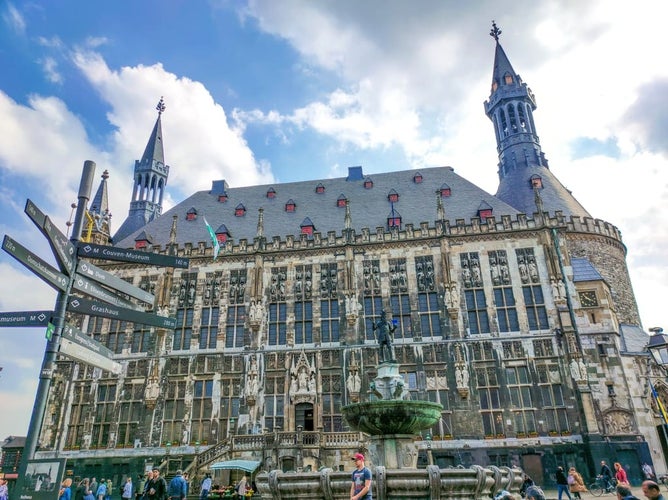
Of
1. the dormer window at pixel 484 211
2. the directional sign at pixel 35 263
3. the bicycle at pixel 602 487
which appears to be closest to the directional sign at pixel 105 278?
the directional sign at pixel 35 263

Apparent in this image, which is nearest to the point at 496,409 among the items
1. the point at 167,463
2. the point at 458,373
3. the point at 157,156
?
the point at 458,373

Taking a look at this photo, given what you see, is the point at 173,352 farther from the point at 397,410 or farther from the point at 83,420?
the point at 397,410

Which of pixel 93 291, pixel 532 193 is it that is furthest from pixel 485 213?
pixel 93 291

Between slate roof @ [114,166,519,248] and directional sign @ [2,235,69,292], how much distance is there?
25.2 meters

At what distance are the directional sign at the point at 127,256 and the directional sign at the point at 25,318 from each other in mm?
1293

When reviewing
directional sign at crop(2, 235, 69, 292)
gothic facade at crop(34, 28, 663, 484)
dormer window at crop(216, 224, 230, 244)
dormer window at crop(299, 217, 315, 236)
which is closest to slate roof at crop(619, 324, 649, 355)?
gothic facade at crop(34, 28, 663, 484)

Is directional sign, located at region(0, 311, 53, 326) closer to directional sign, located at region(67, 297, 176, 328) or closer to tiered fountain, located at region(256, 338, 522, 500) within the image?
directional sign, located at region(67, 297, 176, 328)

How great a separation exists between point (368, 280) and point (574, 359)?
12585mm

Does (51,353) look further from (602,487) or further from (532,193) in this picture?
(532,193)

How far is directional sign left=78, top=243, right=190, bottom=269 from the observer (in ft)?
29.7

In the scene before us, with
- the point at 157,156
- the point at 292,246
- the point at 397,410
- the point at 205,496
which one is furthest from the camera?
the point at 157,156

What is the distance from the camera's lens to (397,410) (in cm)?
1324

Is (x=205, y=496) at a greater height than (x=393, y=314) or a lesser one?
lesser

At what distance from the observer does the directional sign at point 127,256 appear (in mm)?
9047
